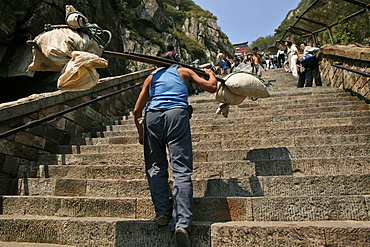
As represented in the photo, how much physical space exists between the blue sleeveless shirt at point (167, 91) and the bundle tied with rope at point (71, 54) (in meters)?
0.52

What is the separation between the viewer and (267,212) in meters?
2.45

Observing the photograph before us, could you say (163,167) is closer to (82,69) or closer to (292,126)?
(82,69)

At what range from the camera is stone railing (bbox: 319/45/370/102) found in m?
5.23

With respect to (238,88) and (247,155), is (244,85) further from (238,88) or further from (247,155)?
(247,155)

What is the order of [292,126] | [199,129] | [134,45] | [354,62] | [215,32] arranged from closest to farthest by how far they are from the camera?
[292,126] → [199,129] → [354,62] → [134,45] → [215,32]

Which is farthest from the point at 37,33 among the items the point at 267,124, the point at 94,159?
the point at 267,124

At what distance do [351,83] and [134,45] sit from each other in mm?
16118

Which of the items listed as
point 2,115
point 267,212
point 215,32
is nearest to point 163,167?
point 267,212

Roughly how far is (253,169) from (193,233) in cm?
128

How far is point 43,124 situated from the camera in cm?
443

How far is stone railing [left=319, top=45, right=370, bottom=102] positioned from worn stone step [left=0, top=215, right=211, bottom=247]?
15.8 ft

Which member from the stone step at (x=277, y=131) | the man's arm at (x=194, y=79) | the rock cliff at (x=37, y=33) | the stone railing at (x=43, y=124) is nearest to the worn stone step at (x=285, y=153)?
the stone step at (x=277, y=131)

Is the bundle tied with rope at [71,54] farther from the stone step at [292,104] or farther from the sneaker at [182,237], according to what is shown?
the stone step at [292,104]

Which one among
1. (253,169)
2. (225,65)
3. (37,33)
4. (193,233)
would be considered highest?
(37,33)
